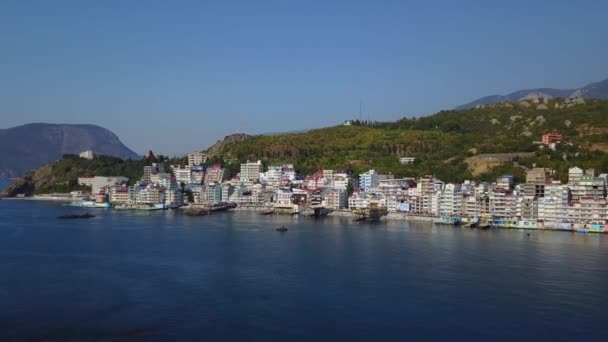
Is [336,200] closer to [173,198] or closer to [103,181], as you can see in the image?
[173,198]

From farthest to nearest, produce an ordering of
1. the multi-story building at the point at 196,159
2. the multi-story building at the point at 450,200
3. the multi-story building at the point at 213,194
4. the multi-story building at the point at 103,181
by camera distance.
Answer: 1. the multi-story building at the point at 196,159
2. the multi-story building at the point at 103,181
3. the multi-story building at the point at 213,194
4. the multi-story building at the point at 450,200

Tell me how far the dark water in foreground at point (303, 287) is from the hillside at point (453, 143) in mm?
9322

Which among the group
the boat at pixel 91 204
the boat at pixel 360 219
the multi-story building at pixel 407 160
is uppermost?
the multi-story building at pixel 407 160

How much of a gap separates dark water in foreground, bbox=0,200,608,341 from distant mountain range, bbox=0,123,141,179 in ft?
274

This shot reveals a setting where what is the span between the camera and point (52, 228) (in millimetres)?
18953

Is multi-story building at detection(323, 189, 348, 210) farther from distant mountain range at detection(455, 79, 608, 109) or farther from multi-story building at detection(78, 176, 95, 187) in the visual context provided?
distant mountain range at detection(455, 79, 608, 109)

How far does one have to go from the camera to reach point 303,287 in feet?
33.0

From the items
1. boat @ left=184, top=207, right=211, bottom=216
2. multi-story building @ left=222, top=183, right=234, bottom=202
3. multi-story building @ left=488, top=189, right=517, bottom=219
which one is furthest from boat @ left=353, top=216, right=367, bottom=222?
multi-story building @ left=222, top=183, right=234, bottom=202

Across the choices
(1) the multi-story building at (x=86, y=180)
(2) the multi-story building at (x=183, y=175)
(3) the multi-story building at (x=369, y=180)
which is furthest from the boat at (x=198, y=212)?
(1) the multi-story building at (x=86, y=180)

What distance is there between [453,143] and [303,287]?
72.2 ft

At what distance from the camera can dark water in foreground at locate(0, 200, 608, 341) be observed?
25.6ft

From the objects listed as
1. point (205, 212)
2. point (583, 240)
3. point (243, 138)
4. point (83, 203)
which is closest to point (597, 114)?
point (583, 240)

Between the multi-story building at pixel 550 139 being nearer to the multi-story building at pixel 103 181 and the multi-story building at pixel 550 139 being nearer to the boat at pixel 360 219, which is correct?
the boat at pixel 360 219

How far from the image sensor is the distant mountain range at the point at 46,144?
3674 inches
